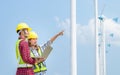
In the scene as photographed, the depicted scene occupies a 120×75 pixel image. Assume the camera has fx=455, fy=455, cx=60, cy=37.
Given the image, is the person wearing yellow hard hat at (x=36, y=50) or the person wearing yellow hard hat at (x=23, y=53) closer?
the person wearing yellow hard hat at (x=23, y=53)

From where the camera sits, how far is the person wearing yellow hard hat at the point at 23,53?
824cm

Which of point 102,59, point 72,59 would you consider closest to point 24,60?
point 72,59

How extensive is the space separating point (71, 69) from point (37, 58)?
115cm

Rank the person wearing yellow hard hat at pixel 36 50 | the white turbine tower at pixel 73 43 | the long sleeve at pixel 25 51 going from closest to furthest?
the long sleeve at pixel 25 51
the person wearing yellow hard hat at pixel 36 50
the white turbine tower at pixel 73 43

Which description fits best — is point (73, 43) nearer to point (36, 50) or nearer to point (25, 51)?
point (36, 50)

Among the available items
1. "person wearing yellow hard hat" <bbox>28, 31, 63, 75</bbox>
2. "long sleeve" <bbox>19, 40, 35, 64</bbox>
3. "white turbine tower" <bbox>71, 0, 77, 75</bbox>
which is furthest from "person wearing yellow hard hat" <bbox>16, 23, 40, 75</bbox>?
"white turbine tower" <bbox>71, 0, 77, 75</bbox>

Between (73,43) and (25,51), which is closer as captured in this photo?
(25,51)

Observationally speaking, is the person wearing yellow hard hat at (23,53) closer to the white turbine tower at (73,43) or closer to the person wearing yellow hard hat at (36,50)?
the person wearing yellow hard hat at (36,50)

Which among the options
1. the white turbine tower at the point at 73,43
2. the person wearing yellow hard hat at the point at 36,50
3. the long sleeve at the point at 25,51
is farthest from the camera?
the white turbine tower at the point at 73,43

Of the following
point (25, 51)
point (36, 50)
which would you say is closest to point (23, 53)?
point (25, 51)

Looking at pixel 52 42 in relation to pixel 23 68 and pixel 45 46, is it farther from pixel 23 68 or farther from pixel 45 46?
pixel 23 68

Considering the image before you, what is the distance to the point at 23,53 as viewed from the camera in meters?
8.26

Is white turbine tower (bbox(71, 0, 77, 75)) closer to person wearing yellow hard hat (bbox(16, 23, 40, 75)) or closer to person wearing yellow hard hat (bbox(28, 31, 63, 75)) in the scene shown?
person wearing yellow hard hat (bbox(28, 31, 63, 75))

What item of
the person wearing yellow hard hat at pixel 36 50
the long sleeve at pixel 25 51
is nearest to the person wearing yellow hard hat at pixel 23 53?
the long sleeve at pixel 25 51
